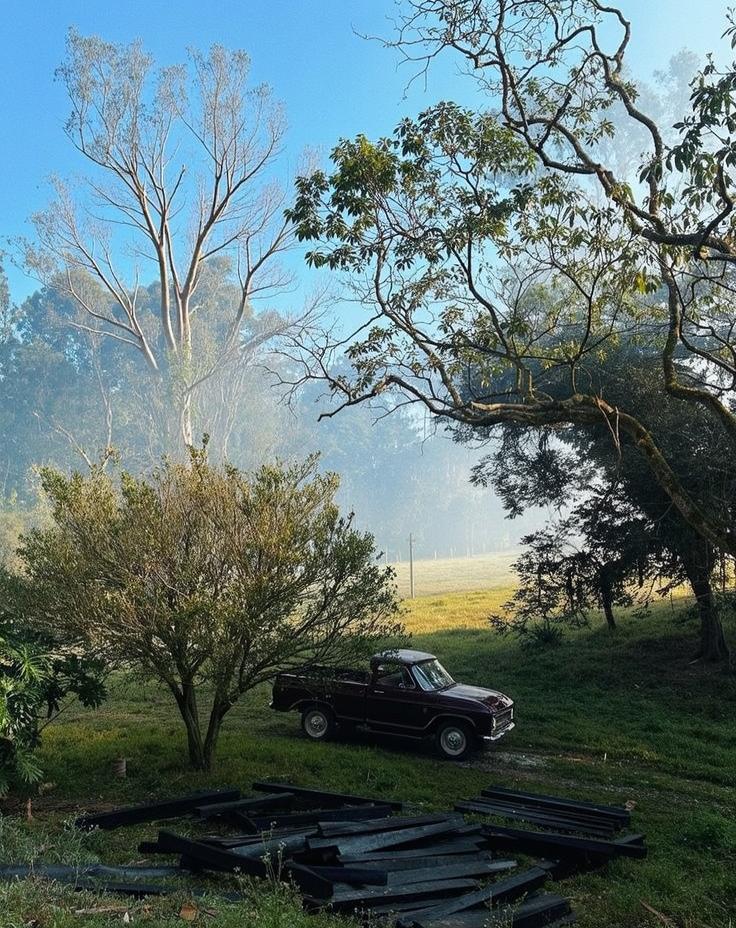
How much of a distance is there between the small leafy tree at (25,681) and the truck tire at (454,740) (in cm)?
573

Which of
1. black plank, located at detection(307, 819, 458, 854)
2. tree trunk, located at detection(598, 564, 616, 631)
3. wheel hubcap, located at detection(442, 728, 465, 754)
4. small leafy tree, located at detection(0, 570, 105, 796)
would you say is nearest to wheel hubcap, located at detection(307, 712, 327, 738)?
wheel hubcap, located at detection(442, 728, 465, 754)

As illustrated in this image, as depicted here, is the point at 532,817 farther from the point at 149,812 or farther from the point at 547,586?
the point at 547,586

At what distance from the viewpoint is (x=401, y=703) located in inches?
544

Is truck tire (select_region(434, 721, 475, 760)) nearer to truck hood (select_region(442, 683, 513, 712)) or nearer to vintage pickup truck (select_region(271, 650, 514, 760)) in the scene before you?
vintage pickup truck (select_region(271, 650, 514, 760))

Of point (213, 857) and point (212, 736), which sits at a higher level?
point (212, 736)

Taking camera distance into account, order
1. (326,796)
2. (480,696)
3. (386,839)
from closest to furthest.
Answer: (386,839)
(326,796)
(480,696)

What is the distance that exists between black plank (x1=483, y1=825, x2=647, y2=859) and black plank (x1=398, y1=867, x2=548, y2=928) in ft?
2.24

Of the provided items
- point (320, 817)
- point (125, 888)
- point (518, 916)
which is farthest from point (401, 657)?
point (125, 888)

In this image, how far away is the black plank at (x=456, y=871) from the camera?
22.9 ft

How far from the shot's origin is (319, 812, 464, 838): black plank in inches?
318

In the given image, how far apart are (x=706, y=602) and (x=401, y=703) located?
9301 millimetres

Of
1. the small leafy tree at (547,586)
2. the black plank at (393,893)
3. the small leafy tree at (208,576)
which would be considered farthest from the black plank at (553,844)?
the small leafy tree at (547,586)

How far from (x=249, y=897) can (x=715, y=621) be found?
16.2 m

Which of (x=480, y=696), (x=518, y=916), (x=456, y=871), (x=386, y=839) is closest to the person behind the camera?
(x=518, y=916)
